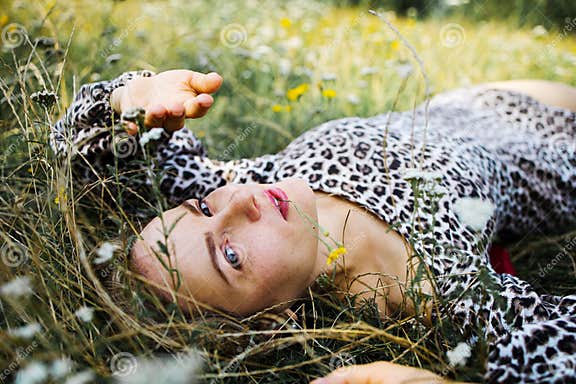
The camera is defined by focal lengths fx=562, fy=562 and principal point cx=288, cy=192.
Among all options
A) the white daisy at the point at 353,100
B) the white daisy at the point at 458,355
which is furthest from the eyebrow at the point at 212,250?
the white daisy at the point at 353,100

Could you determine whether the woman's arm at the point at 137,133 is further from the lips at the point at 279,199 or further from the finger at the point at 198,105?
the lips at the point at 279,199

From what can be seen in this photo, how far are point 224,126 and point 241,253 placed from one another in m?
1.47

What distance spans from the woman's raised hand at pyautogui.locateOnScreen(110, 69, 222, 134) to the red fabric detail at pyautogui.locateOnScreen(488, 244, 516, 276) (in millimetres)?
1185

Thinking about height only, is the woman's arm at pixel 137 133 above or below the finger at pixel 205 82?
below

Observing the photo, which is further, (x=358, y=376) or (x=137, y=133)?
(x=137, y=133)

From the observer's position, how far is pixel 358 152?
1.85 meters

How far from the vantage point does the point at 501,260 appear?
6.63 feet

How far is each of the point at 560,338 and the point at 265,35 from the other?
110 inches

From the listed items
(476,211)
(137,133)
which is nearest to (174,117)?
(137,133)

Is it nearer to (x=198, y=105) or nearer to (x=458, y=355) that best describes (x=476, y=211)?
(x=458, y=355)

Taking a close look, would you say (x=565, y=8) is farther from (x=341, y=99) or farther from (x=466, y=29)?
(x=341, y=99)

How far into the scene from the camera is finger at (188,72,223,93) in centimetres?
140

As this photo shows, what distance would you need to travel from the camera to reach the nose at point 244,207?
1375 millimetres

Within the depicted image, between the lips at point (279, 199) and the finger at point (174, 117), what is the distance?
288mm
